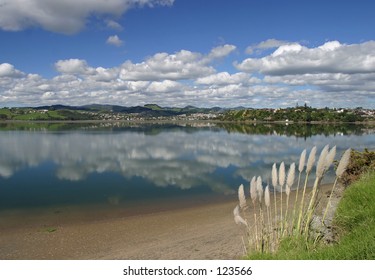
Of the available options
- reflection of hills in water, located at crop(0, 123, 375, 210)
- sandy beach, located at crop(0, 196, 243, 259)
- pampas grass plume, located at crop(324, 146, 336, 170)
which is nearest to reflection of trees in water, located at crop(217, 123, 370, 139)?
reflection of hills in water, located at crop(0, 123, 375, 210)

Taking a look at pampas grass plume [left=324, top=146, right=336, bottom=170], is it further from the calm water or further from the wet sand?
the calm water

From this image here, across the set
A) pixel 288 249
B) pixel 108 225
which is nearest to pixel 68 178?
pixel 108 225

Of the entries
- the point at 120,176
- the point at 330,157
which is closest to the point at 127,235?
the point at 330,157

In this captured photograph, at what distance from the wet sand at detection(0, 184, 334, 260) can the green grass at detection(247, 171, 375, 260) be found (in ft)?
11.3

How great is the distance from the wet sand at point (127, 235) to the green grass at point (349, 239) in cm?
345

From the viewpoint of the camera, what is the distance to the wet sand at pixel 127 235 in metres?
14.2

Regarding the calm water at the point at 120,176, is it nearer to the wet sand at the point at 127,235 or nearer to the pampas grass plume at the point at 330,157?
the wet sand at the point at 127,235

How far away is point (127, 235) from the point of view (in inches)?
698

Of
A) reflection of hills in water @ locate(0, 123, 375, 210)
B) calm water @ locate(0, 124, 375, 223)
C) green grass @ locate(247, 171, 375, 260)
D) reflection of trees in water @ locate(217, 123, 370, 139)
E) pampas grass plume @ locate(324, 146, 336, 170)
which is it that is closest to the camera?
green grass @ locate(247, 171, 375, 260)

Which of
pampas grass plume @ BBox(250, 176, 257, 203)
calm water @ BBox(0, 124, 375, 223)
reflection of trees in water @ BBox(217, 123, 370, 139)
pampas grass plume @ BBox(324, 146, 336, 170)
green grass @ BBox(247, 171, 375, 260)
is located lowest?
reflection of trees in water @ BBox(217, 123, 370, 139)

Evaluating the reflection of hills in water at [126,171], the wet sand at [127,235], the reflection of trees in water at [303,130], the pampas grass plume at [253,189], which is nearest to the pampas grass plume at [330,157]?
the pampas grass plume at [253,189]

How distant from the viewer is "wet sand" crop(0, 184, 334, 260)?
14188 millimetres
